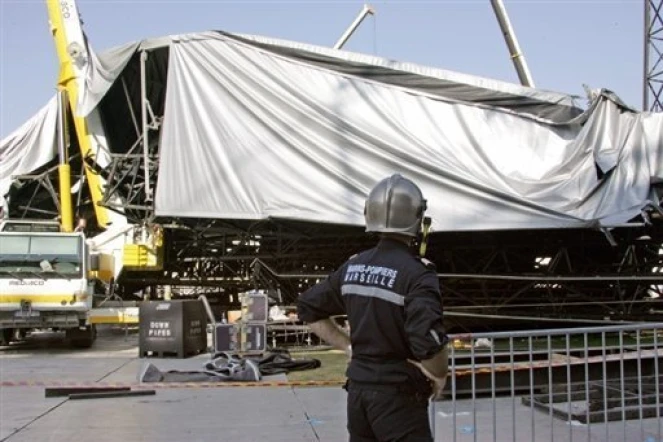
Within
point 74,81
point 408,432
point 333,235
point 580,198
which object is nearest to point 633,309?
point 580,198

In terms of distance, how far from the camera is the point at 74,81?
704 inches

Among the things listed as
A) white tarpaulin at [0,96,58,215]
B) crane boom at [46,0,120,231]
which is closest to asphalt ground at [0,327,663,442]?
crane boom at [46,0,120,231]

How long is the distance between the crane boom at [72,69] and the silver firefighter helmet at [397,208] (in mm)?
14866

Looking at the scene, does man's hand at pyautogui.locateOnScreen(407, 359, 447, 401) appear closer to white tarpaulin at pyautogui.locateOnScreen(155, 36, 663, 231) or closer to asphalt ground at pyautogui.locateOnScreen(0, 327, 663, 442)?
asphalt ground at pyautogui.locateOnScreen(0, 327, 663, 442)

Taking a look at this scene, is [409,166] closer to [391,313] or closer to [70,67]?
[391,313]

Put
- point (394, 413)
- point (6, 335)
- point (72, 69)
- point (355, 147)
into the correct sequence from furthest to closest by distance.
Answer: point (72, 69) < point (6, 335) < point (355, 147) < point (394, 413)

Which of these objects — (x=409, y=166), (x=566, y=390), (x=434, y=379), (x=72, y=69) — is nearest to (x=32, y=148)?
(x=72, y=69)

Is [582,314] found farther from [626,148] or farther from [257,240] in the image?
[257,240]

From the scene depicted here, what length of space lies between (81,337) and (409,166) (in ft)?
26.0

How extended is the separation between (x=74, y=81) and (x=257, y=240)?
22.3 feet

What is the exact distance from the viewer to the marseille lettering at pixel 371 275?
3033 millimetres

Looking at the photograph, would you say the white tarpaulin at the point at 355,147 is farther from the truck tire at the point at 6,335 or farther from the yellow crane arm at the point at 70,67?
the truck tire at the point at 6,335

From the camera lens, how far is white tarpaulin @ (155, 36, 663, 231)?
11.9 m

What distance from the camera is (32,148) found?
1903 cm
